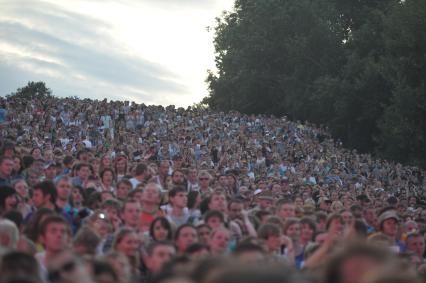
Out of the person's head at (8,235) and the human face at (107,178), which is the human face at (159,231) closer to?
the person's head at (8,235)

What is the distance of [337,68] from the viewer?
166ft

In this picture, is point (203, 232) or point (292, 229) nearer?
point (203, 232)

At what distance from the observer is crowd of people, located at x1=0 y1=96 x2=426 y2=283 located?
4.57 m

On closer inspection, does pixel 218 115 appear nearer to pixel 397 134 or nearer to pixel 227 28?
pixel 397 134

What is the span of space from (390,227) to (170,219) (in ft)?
11.4

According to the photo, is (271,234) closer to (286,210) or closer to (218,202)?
(218,202)

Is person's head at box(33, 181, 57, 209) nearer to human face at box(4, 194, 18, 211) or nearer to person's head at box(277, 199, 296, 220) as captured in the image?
human face at box(4, 194, 18, 211)

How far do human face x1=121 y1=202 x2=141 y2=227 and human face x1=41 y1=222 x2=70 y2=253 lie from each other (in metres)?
2.13

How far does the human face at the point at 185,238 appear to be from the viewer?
8.49 m

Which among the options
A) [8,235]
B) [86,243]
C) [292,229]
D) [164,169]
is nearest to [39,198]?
[86,243]

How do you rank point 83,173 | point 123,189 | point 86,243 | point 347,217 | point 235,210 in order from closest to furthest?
point 86,243, point 235,210, point 347,217, point 123,189, point 83,173

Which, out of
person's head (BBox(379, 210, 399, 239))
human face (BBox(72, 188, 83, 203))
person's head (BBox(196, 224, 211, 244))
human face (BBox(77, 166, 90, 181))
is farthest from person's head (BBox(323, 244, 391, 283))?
human face (BBox(77, 166, 90, 181))

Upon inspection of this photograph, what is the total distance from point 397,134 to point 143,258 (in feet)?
115

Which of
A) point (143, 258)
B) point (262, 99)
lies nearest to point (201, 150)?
point (143, 258)
